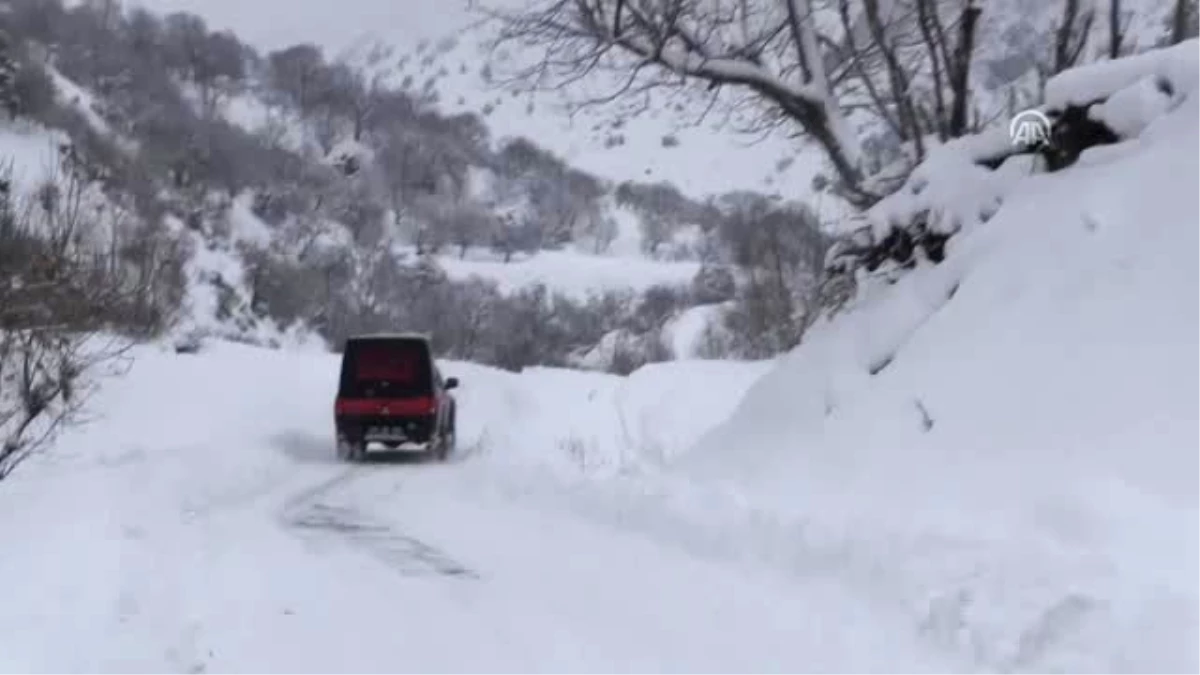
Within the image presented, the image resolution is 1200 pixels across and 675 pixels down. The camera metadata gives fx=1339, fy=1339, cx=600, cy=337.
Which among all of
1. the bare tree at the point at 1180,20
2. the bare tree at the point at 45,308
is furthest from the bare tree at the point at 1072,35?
the bare tree at the point at 45,308

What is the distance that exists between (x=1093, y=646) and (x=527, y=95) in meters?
10.1

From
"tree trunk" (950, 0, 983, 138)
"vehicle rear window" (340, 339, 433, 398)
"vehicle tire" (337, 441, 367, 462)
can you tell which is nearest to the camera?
"tree trunk" (950, 0, 983, 138)

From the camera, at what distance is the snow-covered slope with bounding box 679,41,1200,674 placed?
5.87 m

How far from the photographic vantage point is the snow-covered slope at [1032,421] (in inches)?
231

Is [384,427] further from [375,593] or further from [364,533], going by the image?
[375,593]

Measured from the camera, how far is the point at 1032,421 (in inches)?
331

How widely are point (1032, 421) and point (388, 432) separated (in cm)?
1605

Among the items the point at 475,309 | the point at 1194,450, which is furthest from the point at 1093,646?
the point at 475,309

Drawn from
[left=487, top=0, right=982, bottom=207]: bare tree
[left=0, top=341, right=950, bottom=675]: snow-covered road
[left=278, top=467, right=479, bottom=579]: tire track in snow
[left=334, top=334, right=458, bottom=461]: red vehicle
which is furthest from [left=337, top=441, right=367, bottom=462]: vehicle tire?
[left=487, top=0, right=982, bottom=207]: bare tree

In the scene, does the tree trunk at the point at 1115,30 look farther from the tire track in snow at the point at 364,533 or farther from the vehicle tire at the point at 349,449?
the vehicle tire at the point at 349,449

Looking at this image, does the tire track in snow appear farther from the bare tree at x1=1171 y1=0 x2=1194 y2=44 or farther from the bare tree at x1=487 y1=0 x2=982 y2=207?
the bare tree at x1=1171 y1=0 x2=1194 y2=44

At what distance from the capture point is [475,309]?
96.4 meters

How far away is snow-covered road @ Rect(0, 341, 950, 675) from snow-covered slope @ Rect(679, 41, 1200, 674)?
628 mm

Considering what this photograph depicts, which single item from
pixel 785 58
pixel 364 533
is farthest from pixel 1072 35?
pixel 364 533
